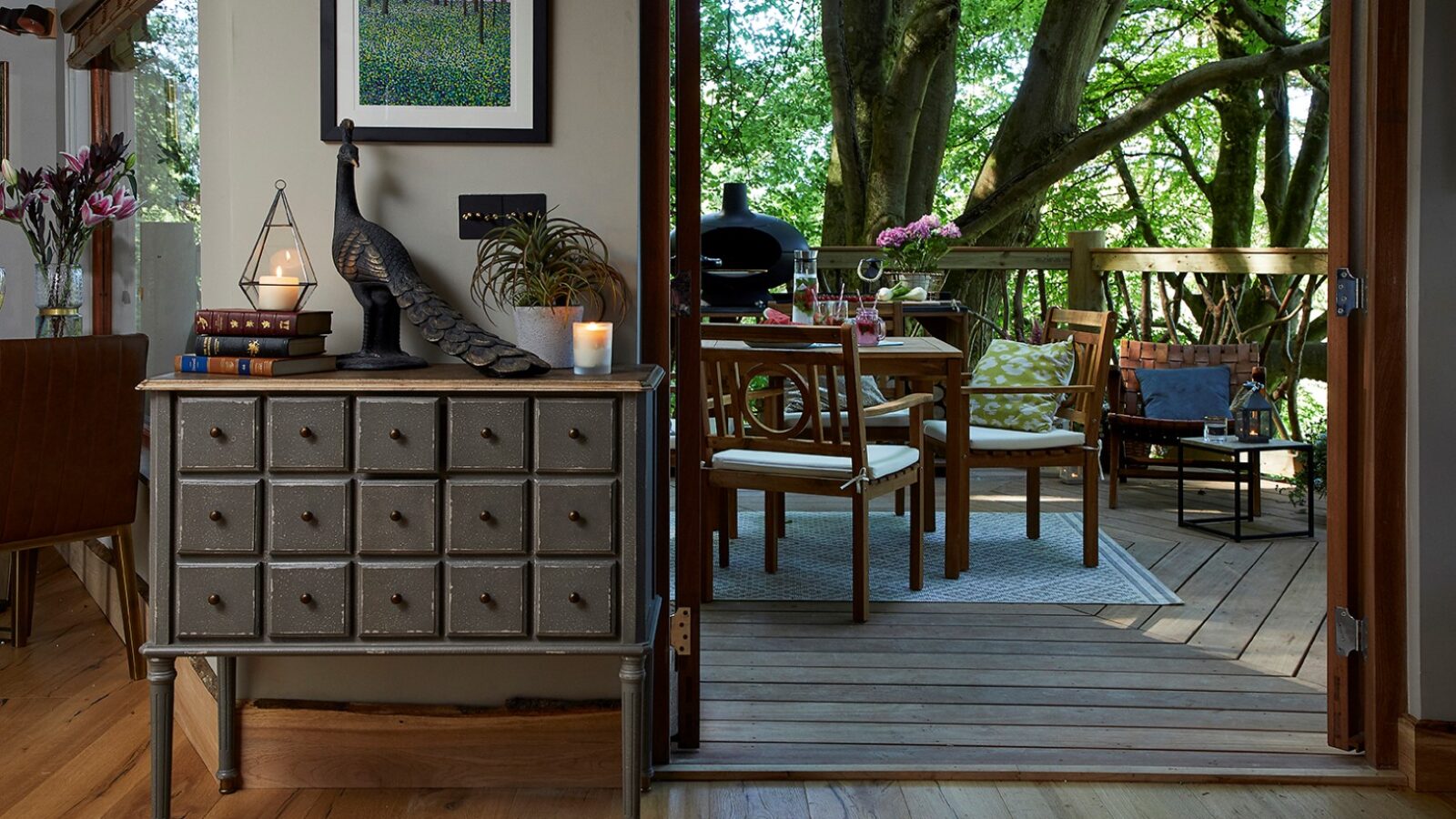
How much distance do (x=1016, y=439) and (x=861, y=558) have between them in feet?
3.05

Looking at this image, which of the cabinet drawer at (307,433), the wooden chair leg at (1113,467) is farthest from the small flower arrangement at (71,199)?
the wooden chair leg at (1113,467)

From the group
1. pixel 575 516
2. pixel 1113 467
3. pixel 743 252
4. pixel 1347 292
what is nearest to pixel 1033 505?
pixel 1113 467

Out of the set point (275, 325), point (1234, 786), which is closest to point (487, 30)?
point (275, 325)

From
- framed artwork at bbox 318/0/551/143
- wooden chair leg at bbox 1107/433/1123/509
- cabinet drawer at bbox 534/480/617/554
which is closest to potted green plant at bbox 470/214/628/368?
framed artwork at bbox 318/0/551/143

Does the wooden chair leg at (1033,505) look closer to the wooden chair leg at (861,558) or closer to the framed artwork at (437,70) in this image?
the wooden chair leg at (861,558)

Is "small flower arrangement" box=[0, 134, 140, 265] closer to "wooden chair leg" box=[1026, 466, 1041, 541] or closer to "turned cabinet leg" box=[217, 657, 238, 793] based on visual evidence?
"turned cabinet leg" box=[217, 657, 238, 793]

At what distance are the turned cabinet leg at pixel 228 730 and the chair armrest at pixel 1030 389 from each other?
8.92 feet

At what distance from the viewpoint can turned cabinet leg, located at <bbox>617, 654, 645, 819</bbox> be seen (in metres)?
2.30

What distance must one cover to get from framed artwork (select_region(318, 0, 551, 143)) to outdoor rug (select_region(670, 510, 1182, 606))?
205cm

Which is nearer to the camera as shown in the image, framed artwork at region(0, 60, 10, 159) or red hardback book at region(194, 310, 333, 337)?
red hardback book at region(194, 310, 333, 337)

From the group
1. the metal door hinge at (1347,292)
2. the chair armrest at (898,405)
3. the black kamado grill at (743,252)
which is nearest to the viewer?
the metal door hinge at (1347,292)

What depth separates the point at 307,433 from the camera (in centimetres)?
225

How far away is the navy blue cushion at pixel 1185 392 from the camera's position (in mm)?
5859

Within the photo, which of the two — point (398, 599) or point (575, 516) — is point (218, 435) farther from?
point (575, 516)
